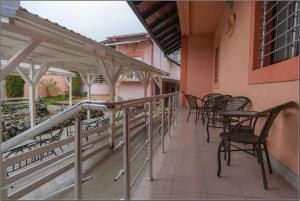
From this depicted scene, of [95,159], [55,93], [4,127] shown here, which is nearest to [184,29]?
[95,159]

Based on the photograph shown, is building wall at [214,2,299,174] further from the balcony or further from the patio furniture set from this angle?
the balcony

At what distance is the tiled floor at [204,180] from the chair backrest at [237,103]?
2.68ft

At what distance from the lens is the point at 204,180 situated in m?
2.05

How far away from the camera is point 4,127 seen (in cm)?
634

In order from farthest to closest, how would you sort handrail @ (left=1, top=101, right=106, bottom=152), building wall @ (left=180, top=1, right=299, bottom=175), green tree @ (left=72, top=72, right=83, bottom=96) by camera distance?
green tree @ (left=72, top=72, right=83, bottom=96)
building wall @ (left=180, top=1, right=299, bottom=175)
handrail @ (left=1, top=101, right=106, bottom=152)

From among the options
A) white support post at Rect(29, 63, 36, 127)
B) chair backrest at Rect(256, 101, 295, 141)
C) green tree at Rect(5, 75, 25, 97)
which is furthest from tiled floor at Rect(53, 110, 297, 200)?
green tree at Rect(5, 75, 25, 97)

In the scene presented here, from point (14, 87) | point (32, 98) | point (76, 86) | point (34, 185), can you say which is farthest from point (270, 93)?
point (76, 86)

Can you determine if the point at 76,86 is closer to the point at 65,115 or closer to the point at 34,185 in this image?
the point at 34,185

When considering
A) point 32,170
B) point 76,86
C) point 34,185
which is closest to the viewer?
point 34,185

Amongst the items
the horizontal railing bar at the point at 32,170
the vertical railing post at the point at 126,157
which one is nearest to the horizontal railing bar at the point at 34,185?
the horizontal railing bar at the point at 32,170

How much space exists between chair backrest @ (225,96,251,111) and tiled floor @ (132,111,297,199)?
0.82 meters

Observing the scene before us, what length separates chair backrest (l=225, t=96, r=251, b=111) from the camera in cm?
326

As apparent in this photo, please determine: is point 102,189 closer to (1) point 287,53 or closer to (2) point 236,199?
(2) point 236,199

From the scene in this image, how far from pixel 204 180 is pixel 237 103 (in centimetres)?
178
